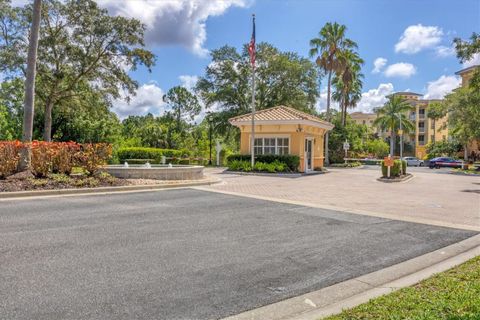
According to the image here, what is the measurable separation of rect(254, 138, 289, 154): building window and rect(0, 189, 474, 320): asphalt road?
1574 centimetres

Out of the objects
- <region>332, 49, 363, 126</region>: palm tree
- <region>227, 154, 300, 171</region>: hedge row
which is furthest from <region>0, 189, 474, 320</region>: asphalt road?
<region>332, 49, 363, 126</region>: palm tree

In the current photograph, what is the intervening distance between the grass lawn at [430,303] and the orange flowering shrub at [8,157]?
12.2 meters

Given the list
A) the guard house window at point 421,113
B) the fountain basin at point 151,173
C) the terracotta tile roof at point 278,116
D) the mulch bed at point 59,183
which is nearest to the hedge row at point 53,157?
the mulch bed at point 59,183

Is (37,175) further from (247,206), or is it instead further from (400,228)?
(400,228)

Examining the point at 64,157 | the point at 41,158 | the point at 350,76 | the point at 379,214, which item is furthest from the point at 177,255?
the point at 350,76

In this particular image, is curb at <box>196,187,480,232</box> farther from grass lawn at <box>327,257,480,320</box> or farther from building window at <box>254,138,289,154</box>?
building window at <box>254,138,289,154</box>

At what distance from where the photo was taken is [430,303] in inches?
151

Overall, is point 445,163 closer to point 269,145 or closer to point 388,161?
point 388,161

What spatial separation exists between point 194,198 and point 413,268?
7.19 meters

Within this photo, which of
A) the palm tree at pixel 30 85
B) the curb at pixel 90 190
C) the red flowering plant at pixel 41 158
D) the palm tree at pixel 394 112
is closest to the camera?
the curb at pixel 90 190

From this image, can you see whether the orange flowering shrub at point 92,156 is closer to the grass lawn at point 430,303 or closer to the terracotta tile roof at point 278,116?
the grass lawn at point 430,303

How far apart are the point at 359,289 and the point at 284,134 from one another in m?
20.8

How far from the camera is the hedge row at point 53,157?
1224 centimetres

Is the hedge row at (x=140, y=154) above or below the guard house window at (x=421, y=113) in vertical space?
below
